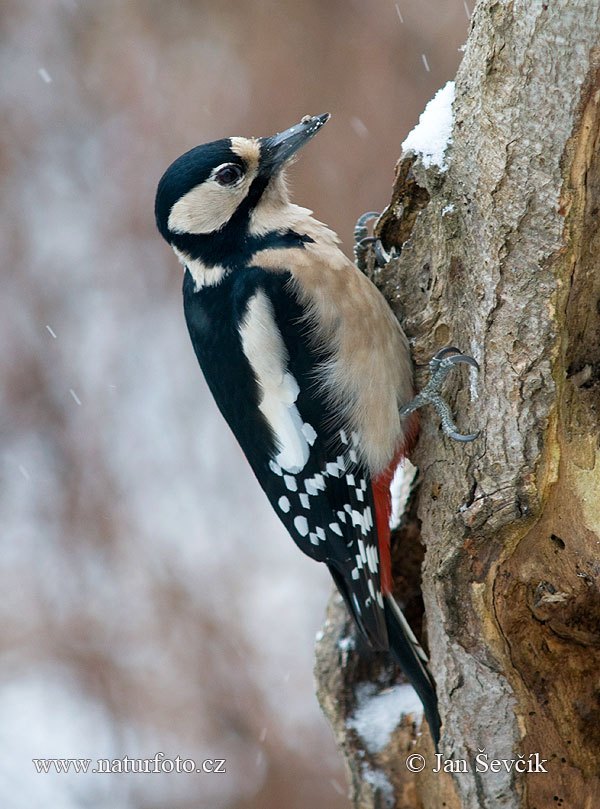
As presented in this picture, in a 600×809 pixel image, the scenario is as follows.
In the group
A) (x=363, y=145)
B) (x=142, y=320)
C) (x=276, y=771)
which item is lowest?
(x=276, y=771)

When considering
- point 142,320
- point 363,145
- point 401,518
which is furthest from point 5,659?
point 363,145

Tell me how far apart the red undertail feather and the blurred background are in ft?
6.25

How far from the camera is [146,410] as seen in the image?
4348 millimetres

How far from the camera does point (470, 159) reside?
1.89 metres

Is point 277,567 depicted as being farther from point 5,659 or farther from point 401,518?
point 401,518

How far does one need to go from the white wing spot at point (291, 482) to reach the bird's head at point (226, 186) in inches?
28.3

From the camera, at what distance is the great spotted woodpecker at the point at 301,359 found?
85.6 inches

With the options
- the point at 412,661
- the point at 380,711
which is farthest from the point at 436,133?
the point at 380,711

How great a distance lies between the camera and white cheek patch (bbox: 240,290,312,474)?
2203mm

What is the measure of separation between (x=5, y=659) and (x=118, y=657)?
564 millimetres

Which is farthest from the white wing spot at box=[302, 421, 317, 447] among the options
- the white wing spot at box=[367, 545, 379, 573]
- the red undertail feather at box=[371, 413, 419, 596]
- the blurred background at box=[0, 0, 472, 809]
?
the blurred background at box=[0, 0, 472, 809]

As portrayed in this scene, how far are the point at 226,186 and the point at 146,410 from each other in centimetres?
225

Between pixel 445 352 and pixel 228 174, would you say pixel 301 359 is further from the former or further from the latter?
pixel 228 174

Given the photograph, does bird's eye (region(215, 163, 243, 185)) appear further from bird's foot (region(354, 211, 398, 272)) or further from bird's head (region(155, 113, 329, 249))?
bird's foot (region(354, 211, 398, 272))
